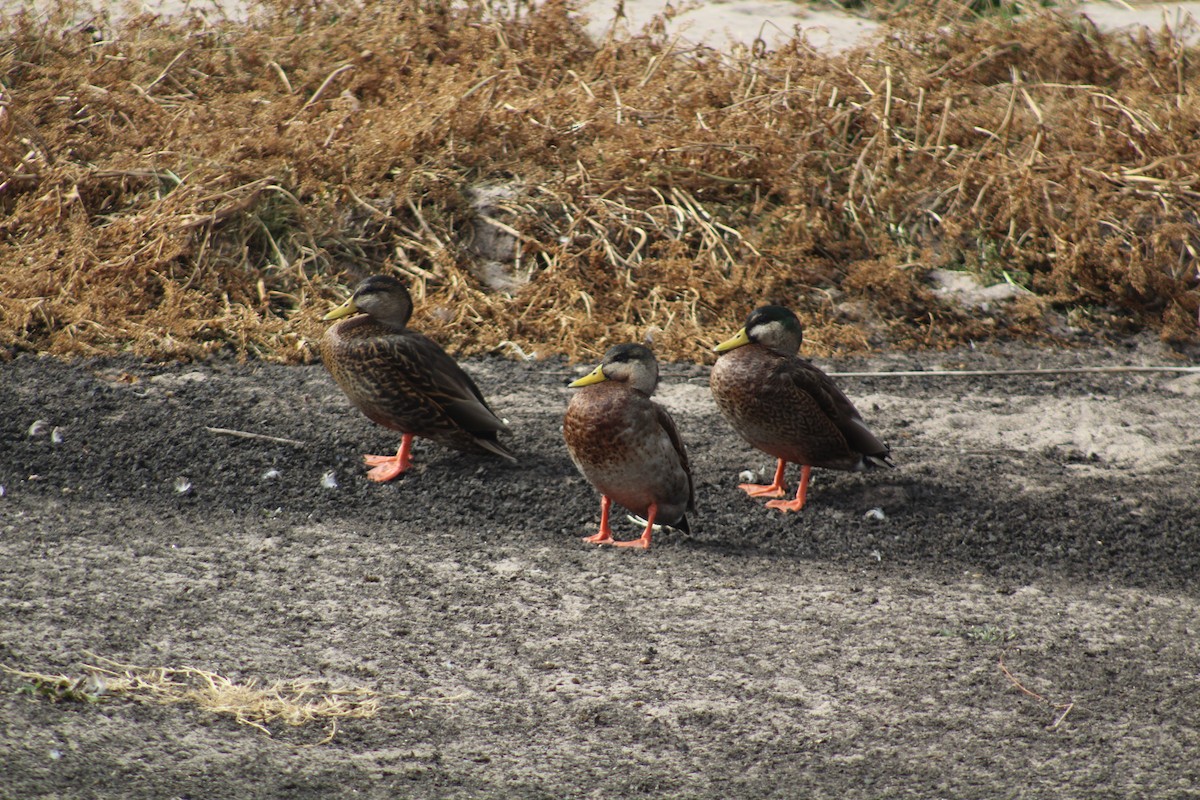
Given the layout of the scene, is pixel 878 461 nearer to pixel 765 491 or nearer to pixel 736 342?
pixel 765 491

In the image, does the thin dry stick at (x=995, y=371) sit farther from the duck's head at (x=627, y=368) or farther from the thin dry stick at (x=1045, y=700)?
the thin dry stick at (x=1045, y=700)

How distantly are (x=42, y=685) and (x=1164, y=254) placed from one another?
6845 millimetres

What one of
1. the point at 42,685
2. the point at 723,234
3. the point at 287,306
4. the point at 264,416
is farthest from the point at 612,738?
the point at 723,234

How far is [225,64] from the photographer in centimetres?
993

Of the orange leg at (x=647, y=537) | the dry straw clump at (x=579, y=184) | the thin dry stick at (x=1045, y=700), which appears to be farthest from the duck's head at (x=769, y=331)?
the dry straw clump at (x=579, y=184)

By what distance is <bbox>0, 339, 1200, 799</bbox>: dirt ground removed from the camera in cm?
345

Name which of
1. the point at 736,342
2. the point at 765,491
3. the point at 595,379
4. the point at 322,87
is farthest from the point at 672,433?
the point at 322,87

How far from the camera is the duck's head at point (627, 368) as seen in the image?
4.83 meters

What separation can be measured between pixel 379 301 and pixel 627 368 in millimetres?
1334

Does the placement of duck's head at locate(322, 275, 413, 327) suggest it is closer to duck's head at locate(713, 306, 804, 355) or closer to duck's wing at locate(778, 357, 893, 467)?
duck's head at locate(713, 306, 804, 355)

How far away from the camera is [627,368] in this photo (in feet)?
15.9

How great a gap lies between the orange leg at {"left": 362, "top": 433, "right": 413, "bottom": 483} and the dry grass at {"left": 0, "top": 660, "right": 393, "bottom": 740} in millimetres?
1788

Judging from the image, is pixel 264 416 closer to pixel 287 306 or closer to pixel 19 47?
pixel 287 306

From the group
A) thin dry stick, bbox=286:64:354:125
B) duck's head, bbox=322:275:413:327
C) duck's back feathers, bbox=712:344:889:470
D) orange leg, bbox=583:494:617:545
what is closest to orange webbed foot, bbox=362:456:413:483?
duck's head, bbox=322:275:413:327
